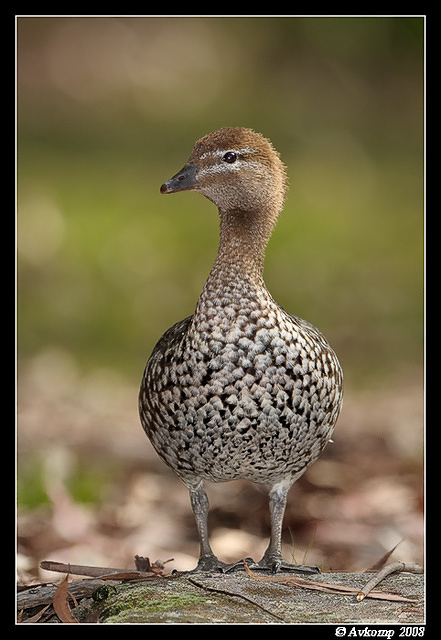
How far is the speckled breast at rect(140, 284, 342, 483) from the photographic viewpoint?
13.5 feet

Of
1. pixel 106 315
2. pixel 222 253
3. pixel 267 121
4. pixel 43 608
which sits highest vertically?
pixel 267 121

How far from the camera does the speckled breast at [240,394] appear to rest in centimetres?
411

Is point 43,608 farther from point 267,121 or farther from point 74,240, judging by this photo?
point 267,121

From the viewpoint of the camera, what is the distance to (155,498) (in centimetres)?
627

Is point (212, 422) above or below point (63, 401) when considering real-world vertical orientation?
below

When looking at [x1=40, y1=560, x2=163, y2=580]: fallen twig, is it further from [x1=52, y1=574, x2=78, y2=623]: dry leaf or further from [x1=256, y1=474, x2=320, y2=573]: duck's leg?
[x1=256, y1=474, x2=320, y2=573]: duck's leg

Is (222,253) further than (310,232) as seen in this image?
No

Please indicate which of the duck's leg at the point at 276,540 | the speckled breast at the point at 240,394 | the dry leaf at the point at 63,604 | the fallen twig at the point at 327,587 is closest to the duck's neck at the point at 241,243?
the speckled breast at the point at 240,394

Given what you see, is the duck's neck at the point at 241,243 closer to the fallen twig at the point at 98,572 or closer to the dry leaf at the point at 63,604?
the fallen twig at the point at 98,572

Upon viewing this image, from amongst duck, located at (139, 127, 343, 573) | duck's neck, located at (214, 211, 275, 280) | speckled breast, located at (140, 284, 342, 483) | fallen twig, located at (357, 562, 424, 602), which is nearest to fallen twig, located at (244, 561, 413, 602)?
fallen twig, located at (357, 562, 424, 602)

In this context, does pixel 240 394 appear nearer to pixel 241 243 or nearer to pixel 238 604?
pixel 241 243

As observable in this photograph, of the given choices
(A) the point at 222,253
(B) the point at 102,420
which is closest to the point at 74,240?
(B) the point at 102,420

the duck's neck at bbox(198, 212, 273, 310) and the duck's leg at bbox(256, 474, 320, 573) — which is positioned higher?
the duck's neck at bbox(198, 212, 273, 310)

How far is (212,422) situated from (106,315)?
5270 millimetres
